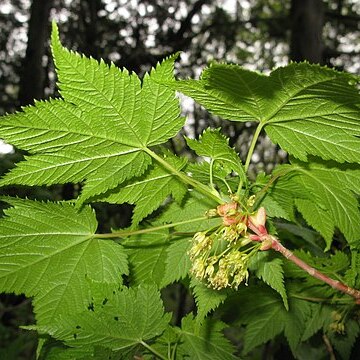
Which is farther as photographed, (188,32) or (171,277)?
(188,32)

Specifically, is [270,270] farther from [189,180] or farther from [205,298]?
[189,180]

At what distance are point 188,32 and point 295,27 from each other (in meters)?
3.49

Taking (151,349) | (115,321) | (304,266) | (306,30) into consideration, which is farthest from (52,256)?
(306,30)

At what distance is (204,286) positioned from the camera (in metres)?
0.95

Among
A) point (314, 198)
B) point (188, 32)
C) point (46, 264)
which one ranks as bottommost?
point (46, 264)

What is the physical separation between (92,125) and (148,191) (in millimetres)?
212

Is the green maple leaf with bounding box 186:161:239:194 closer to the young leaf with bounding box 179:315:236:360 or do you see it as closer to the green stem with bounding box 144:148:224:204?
the green stem with bounding box 144:148:224:204

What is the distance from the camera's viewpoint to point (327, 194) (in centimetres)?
97

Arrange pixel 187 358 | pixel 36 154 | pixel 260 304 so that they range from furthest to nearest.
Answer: pixel 260 304
pixel 187 358
pixel 36 154

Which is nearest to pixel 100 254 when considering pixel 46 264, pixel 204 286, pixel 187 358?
pixel 46 264

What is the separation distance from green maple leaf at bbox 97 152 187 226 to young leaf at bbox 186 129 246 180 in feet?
0.33

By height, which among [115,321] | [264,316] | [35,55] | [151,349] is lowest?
[264,316]

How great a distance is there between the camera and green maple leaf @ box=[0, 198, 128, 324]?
3.10 feet

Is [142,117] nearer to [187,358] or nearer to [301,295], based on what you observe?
[187,358]
